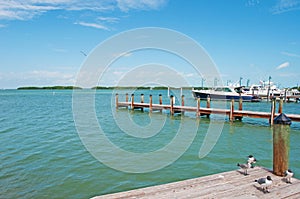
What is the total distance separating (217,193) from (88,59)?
6060 millimetres

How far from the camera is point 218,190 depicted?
4.66 meters

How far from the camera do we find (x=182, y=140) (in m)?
13.7

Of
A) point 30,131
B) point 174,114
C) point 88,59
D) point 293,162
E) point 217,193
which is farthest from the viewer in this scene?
point 174,114

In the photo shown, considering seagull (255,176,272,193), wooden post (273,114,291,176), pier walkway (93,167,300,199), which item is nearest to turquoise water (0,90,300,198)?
pier walkway (93,167,300,199)

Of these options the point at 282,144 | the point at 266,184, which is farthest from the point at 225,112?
the point at 266,184

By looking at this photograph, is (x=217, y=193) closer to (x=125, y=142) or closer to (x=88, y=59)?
(x=88, y=59)

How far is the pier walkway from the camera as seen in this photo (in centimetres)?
446

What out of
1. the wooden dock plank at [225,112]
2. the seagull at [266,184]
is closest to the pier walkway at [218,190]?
the seagull at [266,184]

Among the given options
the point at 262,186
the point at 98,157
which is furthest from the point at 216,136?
the point at 262,186

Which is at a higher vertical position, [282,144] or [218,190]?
[282,144]

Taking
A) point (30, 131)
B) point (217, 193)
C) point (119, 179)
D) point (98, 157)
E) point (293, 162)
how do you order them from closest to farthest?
point (217, 193) < point (119, 179) < point (293, 162) < point (98, 157) < point (30, 131)

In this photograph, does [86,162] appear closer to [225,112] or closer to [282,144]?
[282,144]

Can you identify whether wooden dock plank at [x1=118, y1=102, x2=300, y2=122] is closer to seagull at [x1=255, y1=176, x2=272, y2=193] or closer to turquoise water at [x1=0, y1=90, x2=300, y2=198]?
turquoise water at [x1=0, y1=90, x2=300, y2=198]

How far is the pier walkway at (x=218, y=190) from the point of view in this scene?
446 cm
